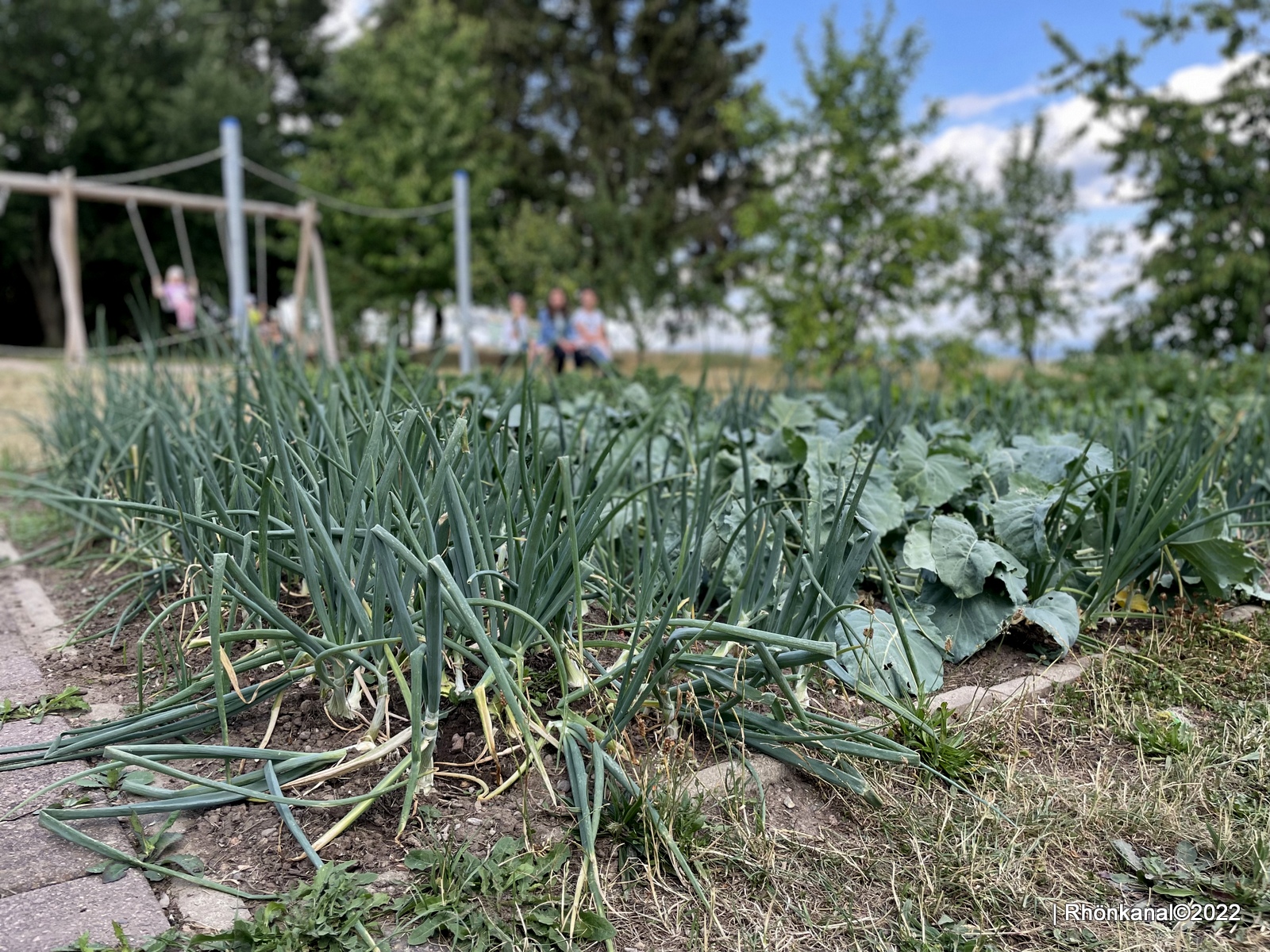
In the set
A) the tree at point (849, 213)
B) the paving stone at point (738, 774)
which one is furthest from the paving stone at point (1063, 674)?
the tree at point (849, 213)

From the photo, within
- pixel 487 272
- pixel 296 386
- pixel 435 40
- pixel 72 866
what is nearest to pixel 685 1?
pixel 435 40

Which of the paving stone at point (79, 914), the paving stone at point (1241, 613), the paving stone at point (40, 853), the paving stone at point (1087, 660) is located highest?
the paving stone at point (1241, 613)

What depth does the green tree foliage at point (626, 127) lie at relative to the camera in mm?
18000

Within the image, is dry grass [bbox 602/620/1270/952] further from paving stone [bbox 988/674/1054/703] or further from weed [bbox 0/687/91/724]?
weed [bbox 0/687/91/724]

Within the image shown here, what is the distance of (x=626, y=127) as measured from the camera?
748 inches

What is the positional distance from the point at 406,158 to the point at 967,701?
17.9m

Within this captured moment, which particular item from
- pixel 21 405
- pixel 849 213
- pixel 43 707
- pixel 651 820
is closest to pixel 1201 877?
pixel 651 820

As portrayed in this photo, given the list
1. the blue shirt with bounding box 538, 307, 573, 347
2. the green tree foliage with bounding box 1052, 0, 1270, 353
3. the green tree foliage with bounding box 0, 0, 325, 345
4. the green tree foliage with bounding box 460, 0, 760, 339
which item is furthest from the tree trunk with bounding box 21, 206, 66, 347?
the green tree foliage with bounding box 1052, 0, 1270, 353

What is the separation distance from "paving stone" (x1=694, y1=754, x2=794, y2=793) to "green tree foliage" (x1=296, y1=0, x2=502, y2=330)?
16.6m

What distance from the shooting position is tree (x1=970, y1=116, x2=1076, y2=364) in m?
14.2

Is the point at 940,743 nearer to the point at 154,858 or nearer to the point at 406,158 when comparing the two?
the point at 154,858

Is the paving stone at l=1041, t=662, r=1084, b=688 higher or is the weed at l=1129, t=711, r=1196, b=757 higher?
the paving stone at l=1041, t=662, r=1084, b=688

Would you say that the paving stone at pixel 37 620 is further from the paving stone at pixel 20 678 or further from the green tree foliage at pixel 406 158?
the green tree foliage at pixel 406 158

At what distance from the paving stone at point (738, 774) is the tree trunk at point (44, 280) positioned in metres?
19.8
